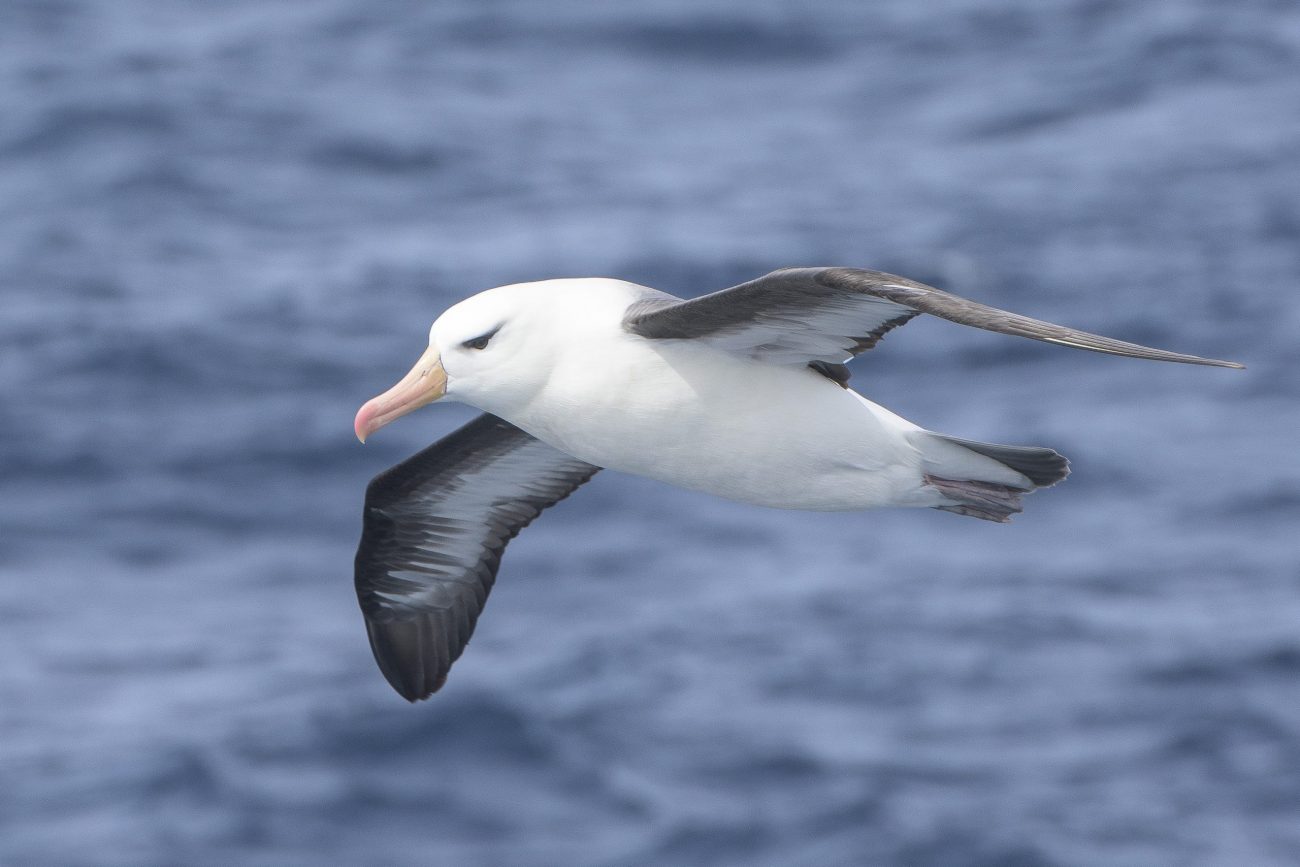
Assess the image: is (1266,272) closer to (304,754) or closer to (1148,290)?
(1148,290)

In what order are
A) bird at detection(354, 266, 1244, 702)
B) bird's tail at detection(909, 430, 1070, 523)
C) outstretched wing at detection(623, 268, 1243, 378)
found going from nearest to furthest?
outstretched wing at detection(623, 268, 1243, 378) < bird at detection(354, 266, 1244, 702) < bird's tail at detection(909, 430, 1070, 523)

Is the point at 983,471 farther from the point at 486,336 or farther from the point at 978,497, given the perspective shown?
the point at 486,336

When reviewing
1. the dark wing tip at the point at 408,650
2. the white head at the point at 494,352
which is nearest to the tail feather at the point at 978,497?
the white head at the point at 494,352

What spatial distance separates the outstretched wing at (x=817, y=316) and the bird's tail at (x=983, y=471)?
525 millimetres

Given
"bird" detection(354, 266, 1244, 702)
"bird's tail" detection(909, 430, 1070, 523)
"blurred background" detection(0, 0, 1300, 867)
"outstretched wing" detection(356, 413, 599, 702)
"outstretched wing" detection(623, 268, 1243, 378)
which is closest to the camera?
"outstretched wing" detection(623, 268, 1243, 378)

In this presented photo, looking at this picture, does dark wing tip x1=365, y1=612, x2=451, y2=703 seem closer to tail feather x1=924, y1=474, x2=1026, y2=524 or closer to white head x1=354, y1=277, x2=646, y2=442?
white head x1=354, y1=277, x2=646, y2=442

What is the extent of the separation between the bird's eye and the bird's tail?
164cm

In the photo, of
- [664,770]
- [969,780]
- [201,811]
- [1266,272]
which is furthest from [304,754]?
[1266,272]

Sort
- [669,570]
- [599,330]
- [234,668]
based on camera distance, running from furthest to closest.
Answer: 1. [669,570]
2. [234,668]
3. [599,330]

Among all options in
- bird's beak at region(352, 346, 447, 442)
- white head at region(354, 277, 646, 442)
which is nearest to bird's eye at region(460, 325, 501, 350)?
white head at region(354, 277, 646, 442)

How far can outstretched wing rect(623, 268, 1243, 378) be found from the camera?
637cm

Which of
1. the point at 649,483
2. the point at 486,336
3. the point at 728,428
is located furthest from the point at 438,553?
the point at 649,483

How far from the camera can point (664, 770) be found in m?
16.6

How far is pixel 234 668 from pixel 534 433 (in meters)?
10.5
